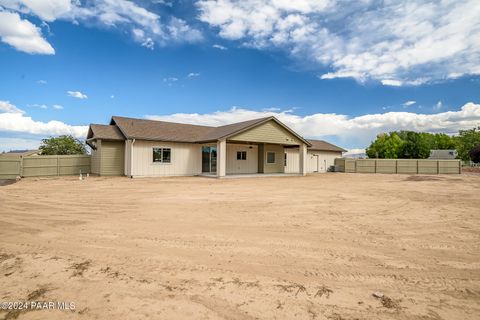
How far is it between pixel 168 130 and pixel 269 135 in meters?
8.49

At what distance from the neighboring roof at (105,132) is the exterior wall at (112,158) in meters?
0.51

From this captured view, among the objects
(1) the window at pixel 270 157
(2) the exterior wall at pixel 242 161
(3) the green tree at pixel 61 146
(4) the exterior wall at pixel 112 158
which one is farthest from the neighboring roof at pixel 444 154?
(3) the green tree at pixel 61 146

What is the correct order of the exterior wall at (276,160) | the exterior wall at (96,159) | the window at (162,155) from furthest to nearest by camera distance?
the exterior wall at (276,160) < the window at (162,155) < the exterior wall at (96,159)

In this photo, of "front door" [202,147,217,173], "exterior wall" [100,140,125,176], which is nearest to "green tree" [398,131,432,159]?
"front door" [202,147,217,173]

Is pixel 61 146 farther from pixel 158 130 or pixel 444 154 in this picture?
pixel 444 154

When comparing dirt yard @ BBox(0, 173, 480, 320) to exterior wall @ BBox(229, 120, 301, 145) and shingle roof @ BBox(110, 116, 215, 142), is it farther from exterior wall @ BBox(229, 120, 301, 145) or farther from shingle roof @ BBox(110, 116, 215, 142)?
exterior wall @ BBox(229, 120, 301, 145)

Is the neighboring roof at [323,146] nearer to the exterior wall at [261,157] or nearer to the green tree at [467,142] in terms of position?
the exterior wall at [261,157]

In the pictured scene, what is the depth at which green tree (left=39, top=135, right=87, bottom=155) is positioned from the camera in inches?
1383

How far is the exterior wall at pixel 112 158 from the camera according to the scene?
61.9ft

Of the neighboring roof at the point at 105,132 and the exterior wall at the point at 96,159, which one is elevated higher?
the neighboring roof at the point at 105,132

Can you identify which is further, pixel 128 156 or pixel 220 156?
pixel 220 156

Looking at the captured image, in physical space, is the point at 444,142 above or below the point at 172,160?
above

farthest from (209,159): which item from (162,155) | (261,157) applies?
(261,157)

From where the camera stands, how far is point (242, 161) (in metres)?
23.8
